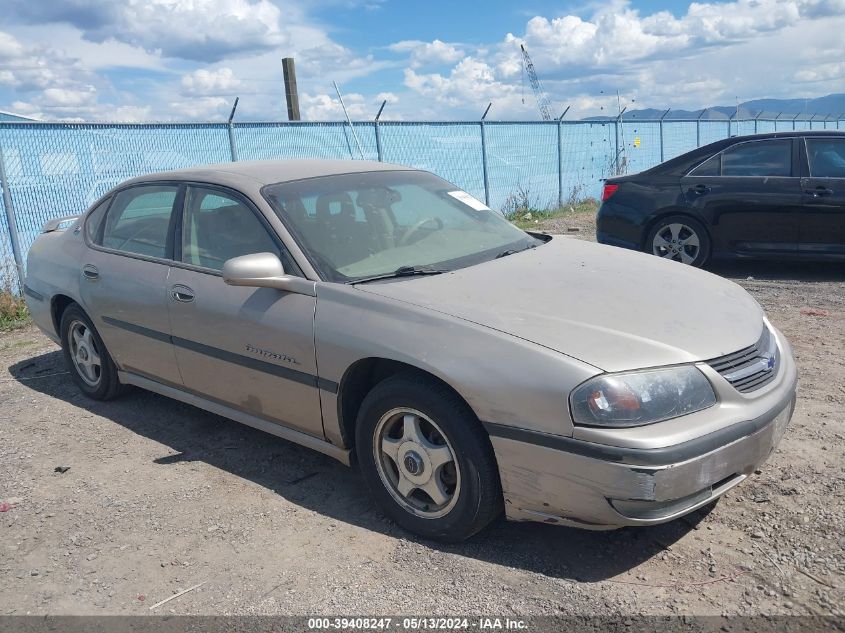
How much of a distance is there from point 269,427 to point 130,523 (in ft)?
2.62

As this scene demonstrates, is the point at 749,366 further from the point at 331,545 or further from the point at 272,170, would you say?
the point at 272,170

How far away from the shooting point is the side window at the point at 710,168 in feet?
26.7

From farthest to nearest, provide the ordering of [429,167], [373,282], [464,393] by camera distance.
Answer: [429,167]
[373,282]
[464,393]

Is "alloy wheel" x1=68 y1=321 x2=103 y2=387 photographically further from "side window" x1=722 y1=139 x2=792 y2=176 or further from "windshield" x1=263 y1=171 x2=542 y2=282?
"side window" x1=722 y1=139 x2=792 y2=176

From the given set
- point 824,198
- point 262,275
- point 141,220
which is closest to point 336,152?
point 824,198

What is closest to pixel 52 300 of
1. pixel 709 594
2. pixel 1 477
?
pixel 1 477

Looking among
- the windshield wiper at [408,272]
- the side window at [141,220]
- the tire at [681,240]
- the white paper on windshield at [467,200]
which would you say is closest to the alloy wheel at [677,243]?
the tire at [681,240]

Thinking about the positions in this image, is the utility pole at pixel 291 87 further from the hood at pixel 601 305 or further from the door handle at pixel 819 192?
the hood at pixel 601 305

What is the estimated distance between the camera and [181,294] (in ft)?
13.7

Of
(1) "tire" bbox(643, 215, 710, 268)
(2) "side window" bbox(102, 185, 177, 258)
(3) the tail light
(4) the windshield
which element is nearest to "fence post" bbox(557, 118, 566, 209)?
(3) the tail light

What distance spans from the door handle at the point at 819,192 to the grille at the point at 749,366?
506 cm

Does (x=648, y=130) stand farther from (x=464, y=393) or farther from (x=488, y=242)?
(x=464, y=393)

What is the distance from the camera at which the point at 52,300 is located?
542 centimetres

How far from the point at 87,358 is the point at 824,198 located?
271 inches
